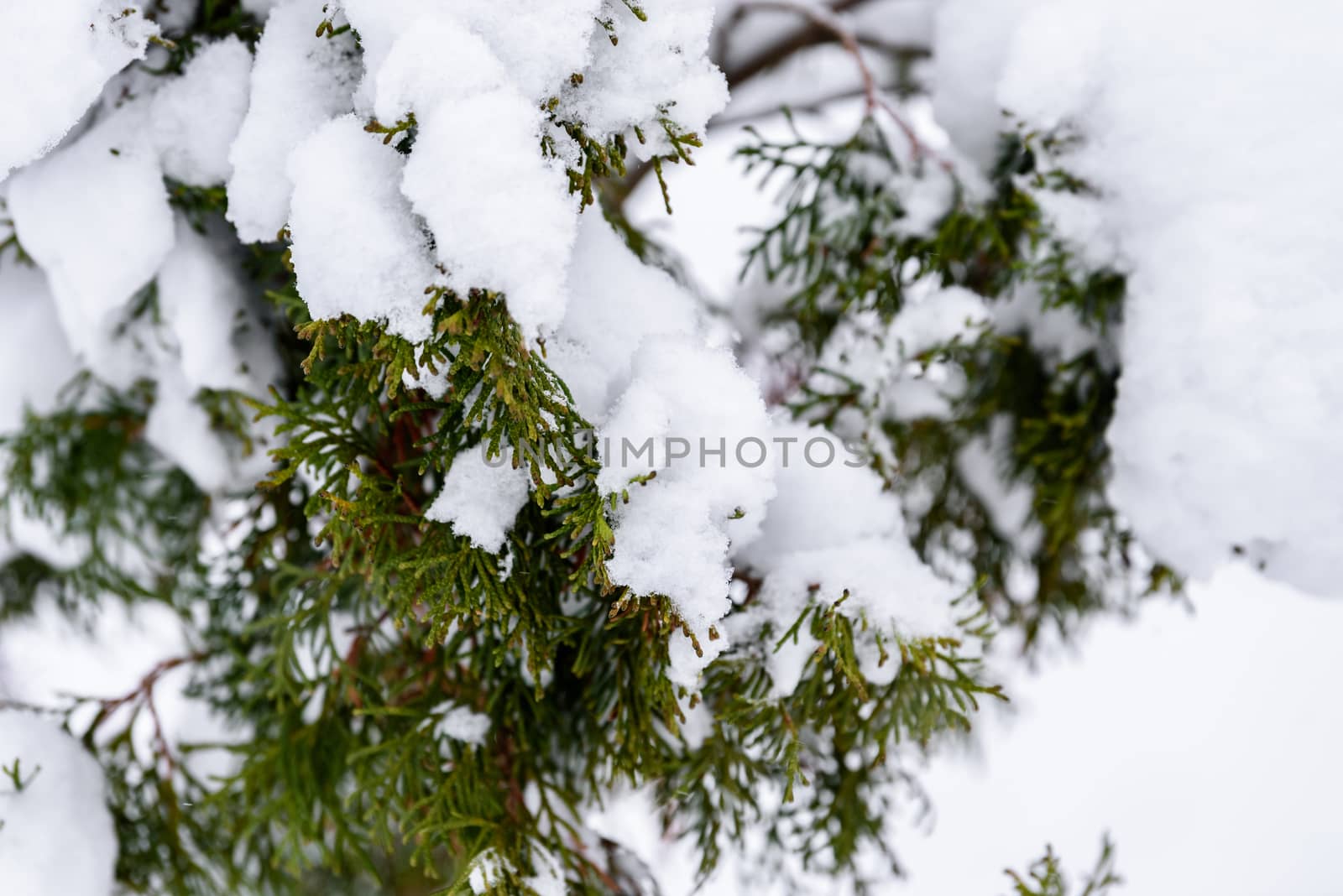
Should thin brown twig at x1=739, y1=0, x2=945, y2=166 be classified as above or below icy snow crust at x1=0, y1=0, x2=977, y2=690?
above

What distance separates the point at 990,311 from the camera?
201cm

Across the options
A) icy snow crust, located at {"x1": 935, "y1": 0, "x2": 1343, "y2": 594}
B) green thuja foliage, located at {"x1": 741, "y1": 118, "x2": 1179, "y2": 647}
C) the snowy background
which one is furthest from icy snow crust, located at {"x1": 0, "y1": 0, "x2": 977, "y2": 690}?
icy snow crust, located at {"x1": 935, "y1": 0, "x2": 1343, "y2": 594}

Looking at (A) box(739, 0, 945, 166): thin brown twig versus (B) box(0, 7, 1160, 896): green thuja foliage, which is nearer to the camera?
(B) box(0, 7, 1160, 896): green thuja foliage

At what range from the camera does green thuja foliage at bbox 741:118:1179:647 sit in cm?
175

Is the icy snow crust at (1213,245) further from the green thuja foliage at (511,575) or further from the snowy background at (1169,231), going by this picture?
the green thuja foliage at (511,575)

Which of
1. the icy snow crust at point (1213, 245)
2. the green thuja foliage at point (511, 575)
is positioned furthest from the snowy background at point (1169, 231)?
the green thuja foliage at point (511, 575)

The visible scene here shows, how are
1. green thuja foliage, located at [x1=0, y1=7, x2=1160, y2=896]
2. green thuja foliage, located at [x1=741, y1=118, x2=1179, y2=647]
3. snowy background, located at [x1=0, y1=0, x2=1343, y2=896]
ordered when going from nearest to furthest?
green thuja foliage, located at [x1=0, y1=7, x2=1160, y2=896], snowy background, located at [x1=0, y1=0, x2=1343, y2=896], green thuja foliage, located at [x1=741, y1=118, x2=1179, y2=647]

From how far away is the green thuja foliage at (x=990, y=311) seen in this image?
175cm

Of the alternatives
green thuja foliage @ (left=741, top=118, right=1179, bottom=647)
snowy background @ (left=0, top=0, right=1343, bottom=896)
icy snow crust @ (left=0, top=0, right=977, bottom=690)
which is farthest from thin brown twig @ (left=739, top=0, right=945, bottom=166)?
icy snow crust @ (left=0, top=0, right=977, bottom=690)

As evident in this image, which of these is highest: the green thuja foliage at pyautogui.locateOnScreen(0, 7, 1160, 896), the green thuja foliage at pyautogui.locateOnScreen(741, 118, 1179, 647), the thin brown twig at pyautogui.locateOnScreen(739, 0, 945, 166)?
the thin brown twig at pyautogui.locateOnScreen(739, 0, 945, 166)

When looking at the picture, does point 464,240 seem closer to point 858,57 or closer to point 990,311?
point 858,57

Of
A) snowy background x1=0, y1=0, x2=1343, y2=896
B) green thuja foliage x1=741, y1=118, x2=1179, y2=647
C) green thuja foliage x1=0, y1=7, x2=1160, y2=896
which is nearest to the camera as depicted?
green thuja foliage x1=0, y1=7, x2=1160, y2=896

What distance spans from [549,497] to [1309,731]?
7.84 m

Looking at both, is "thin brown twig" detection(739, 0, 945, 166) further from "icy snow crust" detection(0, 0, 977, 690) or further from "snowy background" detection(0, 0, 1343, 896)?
"icy snow crust" detection(0, 0, 977, 690)
